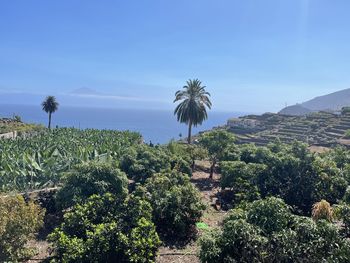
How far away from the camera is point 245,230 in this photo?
1022 centimetres

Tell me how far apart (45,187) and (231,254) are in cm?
1535

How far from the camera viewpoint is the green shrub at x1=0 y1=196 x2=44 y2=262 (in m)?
11.9

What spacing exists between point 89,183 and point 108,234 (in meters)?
5.02

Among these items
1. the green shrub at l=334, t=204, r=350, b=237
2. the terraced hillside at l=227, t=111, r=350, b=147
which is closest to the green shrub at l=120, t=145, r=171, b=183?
the green shrub at l=334, t=204, r=350, b=237

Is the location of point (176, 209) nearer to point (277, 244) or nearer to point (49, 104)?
point (277, 244)

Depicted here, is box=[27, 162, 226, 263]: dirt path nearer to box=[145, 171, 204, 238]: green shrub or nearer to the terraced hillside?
box=[145, 171, 204, 238]: green shrub

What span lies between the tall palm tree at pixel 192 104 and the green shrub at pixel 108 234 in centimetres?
2640

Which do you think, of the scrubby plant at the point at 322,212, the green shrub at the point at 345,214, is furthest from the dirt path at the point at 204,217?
the green shrub at the point at 345,214

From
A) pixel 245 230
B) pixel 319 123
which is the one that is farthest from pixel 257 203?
pixel 319 123

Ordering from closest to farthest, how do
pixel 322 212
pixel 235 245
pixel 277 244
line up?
pixel 277 244
pixel 235 245
pixel 322 212

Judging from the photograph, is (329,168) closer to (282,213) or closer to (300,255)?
(282,213)

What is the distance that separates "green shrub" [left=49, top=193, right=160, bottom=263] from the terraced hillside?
140ft

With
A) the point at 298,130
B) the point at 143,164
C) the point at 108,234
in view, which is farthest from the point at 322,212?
the point at 298,130

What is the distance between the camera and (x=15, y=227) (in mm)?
12008
